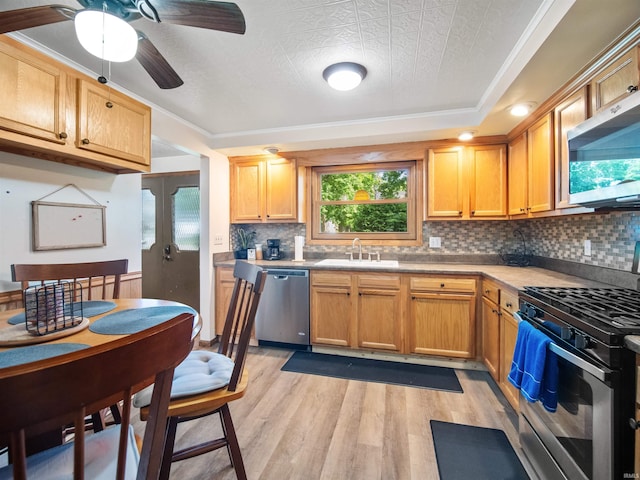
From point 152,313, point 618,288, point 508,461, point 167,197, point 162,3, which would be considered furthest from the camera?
point 167,197

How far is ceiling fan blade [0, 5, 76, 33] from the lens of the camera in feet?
3.63

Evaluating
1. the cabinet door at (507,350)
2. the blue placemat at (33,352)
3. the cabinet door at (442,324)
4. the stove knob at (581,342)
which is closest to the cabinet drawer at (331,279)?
the cabinet door at (442,324)

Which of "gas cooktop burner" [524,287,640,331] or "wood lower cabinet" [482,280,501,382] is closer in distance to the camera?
"gas cooktop burner" [524,287,640,331]

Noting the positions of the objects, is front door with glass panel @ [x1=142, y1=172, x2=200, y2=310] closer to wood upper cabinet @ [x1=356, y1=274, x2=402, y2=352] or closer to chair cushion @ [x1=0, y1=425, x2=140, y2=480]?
wood upper cabinet @ [x1=356, y1=274, x2=402, y2=352]

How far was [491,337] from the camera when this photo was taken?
232 centimetres

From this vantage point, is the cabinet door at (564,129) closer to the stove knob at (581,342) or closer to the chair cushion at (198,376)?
the stove knob at (581,342)

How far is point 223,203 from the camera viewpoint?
3.45 metres

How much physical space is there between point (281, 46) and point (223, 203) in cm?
207

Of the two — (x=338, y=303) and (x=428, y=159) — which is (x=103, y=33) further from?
(x=428, y=159)

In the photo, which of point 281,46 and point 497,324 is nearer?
point 281,46

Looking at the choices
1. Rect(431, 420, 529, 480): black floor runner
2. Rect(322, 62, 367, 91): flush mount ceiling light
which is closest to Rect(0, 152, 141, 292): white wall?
Rect(322, 62, 367, 91): flush mount ceiling light

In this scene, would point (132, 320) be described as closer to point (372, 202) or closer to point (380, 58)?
point (380, 58)

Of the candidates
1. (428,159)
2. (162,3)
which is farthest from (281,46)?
(428,159)

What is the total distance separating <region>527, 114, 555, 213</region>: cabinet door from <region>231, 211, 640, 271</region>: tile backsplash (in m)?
0.28
